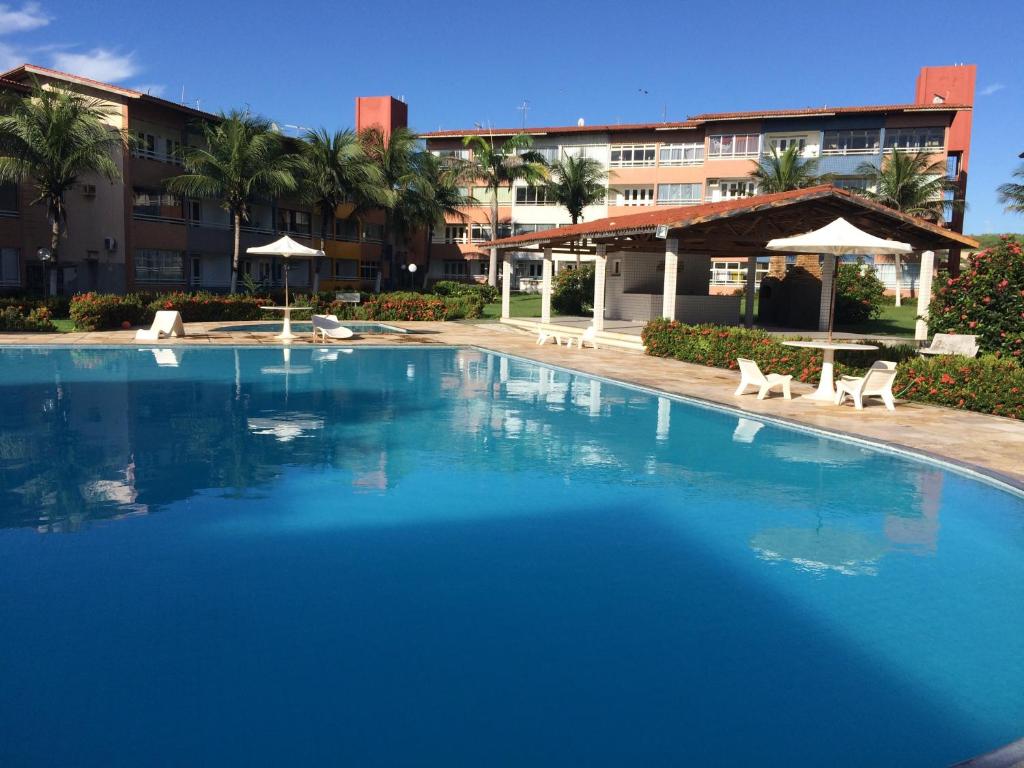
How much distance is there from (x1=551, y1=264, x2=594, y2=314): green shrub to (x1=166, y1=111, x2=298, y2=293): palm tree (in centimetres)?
1371

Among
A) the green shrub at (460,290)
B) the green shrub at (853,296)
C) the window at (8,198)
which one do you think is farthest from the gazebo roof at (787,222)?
the window at (8,198)

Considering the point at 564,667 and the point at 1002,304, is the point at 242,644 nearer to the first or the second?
the point at 564,667

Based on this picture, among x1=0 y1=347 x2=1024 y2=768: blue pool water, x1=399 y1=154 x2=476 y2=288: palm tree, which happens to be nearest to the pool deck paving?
x1=0 y1=347 x2=1024 y2=768: blue pool water

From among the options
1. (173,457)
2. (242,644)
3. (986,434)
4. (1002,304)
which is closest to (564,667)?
(242,644)

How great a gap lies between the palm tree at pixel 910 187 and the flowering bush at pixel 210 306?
34.0 meters

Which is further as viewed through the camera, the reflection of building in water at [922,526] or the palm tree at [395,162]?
the palm tree at [395,162]

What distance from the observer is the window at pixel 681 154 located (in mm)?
56156

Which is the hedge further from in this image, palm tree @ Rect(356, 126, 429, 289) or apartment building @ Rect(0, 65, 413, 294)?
palm tree @ Rect(356, 126, 429, 289)

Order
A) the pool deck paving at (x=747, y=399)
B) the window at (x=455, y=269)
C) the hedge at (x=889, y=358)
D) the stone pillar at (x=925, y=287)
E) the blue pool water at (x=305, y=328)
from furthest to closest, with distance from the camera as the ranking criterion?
1. the window at (x=455, y=269)
2. the blue pool water at (x=305, y=328)
3. the stone pillar at (x=925, y=287)
4. the hedge at (x=889, y=358)
5. the pool deck paving at (x=747, y=399)

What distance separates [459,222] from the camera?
61.8 metres

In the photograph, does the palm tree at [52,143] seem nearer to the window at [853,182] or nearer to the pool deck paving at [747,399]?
the pool deck paving at [747,399]

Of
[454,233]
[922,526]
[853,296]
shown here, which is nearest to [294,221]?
[454,233]

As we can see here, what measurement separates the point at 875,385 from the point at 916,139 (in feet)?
148

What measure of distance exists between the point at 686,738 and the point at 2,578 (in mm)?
4981
